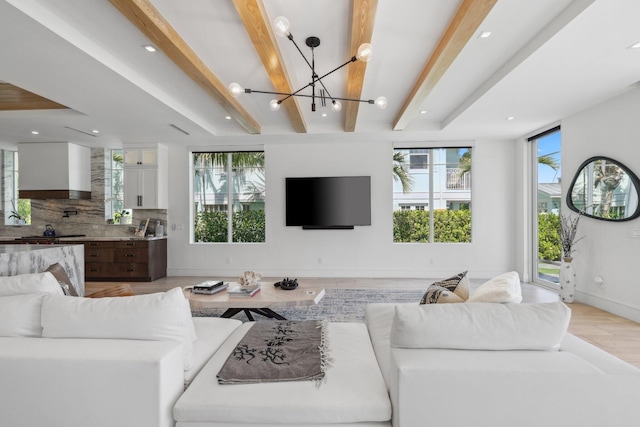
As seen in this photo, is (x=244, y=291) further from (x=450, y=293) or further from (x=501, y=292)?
(x=501, y=292)

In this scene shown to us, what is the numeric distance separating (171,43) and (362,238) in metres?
4.20

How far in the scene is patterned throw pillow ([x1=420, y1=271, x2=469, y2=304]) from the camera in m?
1.88

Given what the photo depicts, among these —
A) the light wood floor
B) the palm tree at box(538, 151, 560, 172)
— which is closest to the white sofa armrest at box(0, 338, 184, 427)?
the light wood floor

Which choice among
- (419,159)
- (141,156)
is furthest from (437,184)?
(141,156)

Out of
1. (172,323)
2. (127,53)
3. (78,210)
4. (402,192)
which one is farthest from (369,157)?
(78,210)

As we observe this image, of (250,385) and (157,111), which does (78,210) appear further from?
(250,385)

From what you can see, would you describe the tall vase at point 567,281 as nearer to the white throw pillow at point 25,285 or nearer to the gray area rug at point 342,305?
the gray area rug at point 342,305

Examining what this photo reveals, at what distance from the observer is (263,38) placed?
2385mm

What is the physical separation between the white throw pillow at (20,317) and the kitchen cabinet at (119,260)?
4079 mm

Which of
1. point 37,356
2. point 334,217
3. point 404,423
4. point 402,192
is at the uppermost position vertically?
point 402,192

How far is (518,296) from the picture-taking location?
1.71 m

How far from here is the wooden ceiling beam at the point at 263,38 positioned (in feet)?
6.81

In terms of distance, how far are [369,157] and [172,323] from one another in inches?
188

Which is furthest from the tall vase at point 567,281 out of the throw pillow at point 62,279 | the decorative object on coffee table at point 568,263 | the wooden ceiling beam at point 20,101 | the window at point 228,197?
the wooden ceiling beam at point 20,101
